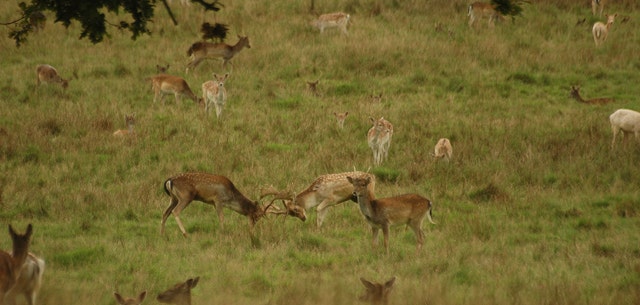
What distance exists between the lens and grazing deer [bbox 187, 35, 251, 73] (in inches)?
904

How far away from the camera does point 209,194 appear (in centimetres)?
1222

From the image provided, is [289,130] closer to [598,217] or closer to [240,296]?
[598,217]

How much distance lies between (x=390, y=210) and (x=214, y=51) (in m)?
12.8

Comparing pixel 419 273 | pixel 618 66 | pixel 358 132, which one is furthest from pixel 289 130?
pixel 618 66

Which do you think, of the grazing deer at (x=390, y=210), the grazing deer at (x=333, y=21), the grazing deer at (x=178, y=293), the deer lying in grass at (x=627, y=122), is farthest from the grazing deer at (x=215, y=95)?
the grazing deer at (x=178, y=293)

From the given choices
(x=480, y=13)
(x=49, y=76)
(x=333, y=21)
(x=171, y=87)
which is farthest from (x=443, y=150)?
(x=480, y=13)

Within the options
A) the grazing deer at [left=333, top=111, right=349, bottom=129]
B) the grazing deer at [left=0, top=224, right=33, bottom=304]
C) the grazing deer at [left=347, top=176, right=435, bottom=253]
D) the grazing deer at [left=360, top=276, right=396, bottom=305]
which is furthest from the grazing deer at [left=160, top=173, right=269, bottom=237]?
the grazing deer at [left=333, top=111, right=349, bottom=129]

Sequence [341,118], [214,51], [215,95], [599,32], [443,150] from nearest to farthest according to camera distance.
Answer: [443,150], [341,118], [215,95], [214,51], [599,32]

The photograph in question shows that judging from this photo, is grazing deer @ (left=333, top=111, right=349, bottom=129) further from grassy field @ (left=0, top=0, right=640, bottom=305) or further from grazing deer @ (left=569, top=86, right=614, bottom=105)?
grazing deer @ (left=569, top=86, right=614, bottom=105)

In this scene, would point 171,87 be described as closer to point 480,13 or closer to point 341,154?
point 341,154

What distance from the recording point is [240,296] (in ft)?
29.6

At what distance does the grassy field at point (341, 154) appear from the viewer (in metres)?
9.91

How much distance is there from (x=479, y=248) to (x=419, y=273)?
120 cm

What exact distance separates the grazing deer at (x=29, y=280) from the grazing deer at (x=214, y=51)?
15210 millimetres
